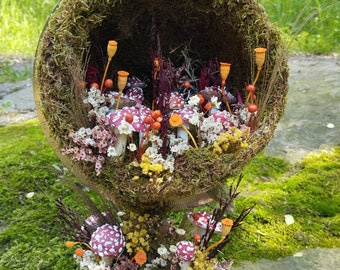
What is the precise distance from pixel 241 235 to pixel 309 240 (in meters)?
0.31

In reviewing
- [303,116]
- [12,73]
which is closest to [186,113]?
[303,116]

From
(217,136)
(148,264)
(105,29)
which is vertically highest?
(105,29)

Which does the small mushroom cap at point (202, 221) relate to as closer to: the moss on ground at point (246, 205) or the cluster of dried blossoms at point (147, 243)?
Answer: the cluster of dried blossoms at point (147, 243)

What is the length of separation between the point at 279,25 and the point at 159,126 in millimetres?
4017

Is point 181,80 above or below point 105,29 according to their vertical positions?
below

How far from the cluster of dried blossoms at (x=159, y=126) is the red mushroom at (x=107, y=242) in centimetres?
29

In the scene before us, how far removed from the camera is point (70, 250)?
2.10 metres

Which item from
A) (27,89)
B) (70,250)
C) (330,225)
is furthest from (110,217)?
(27,89)

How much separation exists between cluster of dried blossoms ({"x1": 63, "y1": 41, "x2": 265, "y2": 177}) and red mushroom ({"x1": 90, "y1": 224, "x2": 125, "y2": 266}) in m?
0.29

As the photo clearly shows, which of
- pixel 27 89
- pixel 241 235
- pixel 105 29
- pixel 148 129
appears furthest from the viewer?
pixel 27 89

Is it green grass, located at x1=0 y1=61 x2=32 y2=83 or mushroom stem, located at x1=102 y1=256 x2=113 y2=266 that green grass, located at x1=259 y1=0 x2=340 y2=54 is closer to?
green grass, located at x1=0 y1=61 x2=32 y2=83

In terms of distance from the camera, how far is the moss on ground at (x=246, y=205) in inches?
83.7

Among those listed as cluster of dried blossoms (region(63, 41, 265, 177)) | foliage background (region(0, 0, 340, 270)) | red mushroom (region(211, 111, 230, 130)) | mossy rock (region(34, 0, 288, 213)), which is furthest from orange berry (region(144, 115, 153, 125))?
foliage background (region(0, 0, 340, 270))

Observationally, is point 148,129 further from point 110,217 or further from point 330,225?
point 330,225
